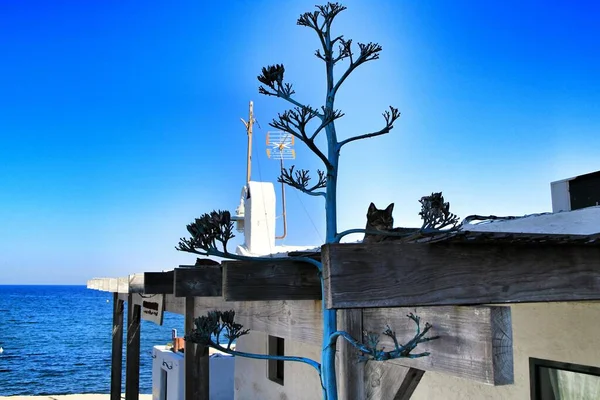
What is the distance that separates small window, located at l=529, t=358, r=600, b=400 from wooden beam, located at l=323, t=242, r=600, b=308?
6.06 feet

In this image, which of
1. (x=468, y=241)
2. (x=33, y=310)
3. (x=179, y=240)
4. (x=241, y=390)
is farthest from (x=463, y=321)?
(x=33, y=310)

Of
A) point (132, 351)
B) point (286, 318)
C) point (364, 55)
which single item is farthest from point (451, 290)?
point (132, 351)

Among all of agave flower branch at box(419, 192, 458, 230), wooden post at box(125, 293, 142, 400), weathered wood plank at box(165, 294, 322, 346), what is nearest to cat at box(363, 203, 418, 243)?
agave flower branch at box(419, 192, 458, 230)

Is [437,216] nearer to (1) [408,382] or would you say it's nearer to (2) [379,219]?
(2) [379,219]

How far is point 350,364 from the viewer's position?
8.92 feet

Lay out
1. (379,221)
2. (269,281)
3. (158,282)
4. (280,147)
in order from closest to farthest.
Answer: (379,221), (269,281), (158,282), (280,147)

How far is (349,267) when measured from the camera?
1.70m

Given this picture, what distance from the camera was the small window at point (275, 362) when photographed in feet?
27.8

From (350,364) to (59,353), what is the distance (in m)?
46.6

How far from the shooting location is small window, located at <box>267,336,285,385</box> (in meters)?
8.47

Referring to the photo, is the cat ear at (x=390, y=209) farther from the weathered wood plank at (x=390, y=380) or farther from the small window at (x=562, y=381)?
the small window at (x=562, y=381)

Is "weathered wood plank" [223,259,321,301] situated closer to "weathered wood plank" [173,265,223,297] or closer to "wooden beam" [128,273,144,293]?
Result: "weathered wood plank" [173,265,223,297]

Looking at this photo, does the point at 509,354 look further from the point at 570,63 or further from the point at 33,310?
the point at 33,310

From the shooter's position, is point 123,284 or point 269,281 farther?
point 123,284
